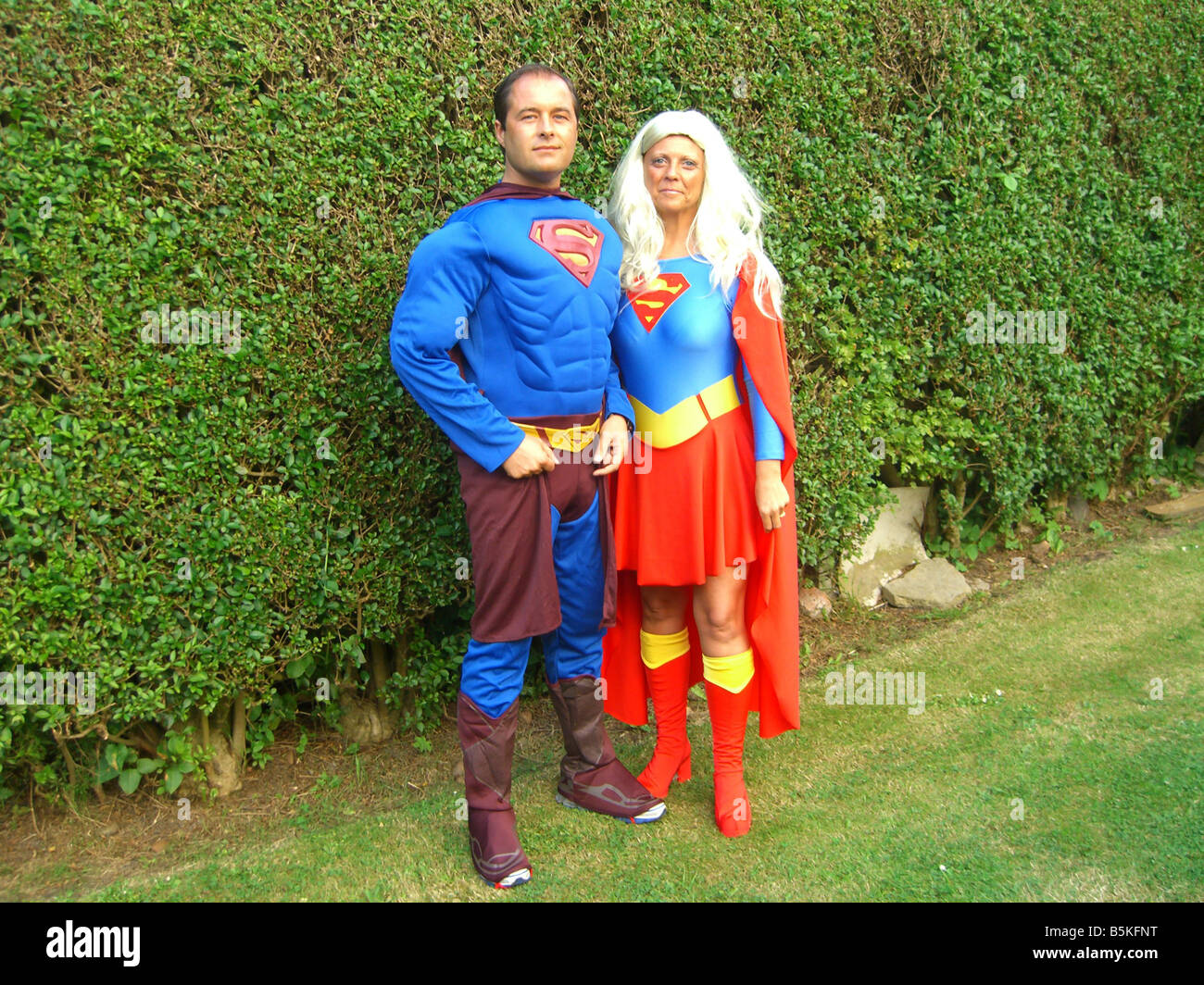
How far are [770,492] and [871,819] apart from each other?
1.11 metres

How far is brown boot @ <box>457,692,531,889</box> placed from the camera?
2744mm

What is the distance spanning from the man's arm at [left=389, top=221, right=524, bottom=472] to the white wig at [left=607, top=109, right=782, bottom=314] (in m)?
0.58

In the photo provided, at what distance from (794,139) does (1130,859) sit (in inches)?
114

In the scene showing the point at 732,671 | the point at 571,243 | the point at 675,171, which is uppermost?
the point at 675,171

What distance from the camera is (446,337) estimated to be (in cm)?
252

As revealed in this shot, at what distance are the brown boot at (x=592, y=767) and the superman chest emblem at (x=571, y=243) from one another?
1.27 metres

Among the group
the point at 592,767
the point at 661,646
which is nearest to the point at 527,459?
the point at 661,646

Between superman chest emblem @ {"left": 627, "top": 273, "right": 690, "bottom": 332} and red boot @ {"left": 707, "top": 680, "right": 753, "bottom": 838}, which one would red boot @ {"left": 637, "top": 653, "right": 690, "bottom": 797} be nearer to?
red boot @ {"left": 707, "top": 680, "right": 753, "bottom": 838}

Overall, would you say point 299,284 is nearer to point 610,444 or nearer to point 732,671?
point 610,444

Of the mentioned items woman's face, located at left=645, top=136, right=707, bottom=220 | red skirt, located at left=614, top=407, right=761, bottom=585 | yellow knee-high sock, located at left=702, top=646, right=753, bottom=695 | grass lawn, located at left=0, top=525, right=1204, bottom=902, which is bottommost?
grass lawn, located at left=0, top=525, right=1204, bottom=902

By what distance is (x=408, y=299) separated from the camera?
2.53m

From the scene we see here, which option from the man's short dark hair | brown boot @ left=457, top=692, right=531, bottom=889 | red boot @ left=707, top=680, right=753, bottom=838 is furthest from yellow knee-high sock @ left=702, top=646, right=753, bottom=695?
the man's short dark hair

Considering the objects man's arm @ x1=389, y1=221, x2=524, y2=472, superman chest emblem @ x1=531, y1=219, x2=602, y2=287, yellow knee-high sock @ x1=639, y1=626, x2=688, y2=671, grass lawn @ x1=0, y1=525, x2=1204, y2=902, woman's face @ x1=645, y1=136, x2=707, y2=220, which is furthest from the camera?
yellow knee-high sock @ x1=639, y1=626, x2=688, y2=671

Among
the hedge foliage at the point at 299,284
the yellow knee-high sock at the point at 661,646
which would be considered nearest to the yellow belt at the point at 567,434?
the hedge foliage at the point at 299,284
